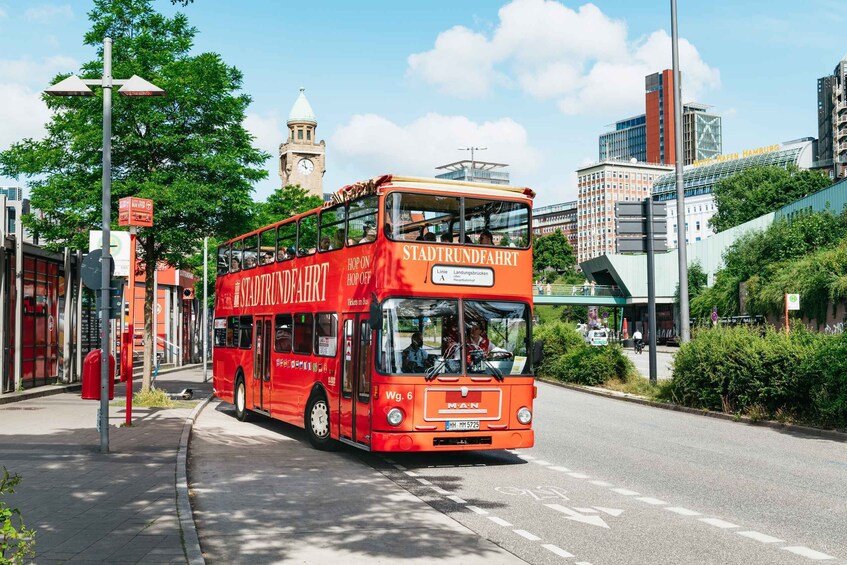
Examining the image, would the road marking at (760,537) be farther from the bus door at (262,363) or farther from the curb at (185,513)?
the bus door at (262,363)

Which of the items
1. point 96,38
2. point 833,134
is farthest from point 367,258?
point 833,134

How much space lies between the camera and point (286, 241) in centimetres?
1761

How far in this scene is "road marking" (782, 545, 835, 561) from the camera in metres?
7.55

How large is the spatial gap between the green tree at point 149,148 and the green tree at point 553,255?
105893 mm

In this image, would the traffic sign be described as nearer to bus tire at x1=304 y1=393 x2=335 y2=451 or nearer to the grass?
bus tire at x1=304 y1=393 x2=335 y2=451

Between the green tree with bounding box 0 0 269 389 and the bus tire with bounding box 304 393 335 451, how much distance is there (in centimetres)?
871

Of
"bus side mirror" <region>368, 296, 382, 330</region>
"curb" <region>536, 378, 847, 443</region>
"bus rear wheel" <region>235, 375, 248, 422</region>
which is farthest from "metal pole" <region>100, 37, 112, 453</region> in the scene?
"curb" <region>536, 378, 847, 443</region>

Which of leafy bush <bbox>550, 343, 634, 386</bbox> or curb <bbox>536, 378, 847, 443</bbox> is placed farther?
leafy bush <bbox>550, 343, 634, 386</bbox>

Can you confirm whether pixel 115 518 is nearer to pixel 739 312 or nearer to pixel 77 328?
pixel 77 328

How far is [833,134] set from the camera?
140875 millimetres

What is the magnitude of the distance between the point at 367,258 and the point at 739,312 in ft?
181

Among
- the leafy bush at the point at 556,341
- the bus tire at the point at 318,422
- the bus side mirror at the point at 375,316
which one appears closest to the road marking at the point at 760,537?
the bus side mirror at the point at 375,316

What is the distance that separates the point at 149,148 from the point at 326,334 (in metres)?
10.1

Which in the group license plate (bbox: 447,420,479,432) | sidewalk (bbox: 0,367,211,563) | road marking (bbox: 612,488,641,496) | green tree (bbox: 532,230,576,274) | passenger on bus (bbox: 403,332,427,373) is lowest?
road marking (bbox: 612,488,641,496)
